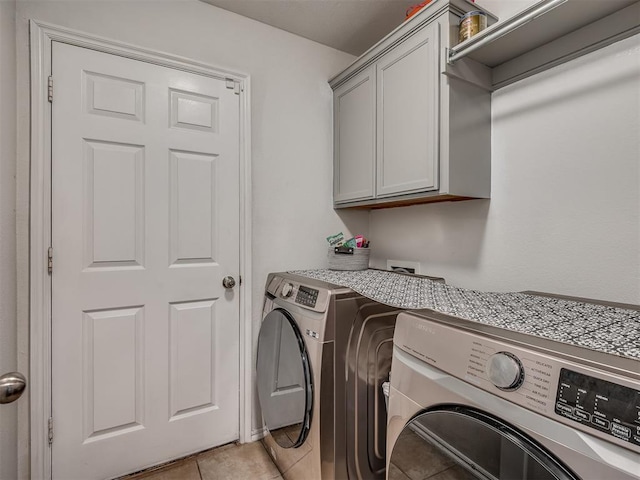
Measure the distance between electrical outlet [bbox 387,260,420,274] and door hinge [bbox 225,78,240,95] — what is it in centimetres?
141

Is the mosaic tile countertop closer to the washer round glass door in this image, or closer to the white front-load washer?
the white front-load washer

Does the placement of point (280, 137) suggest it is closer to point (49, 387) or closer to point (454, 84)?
point (454, 84)

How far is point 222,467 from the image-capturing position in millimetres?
1653

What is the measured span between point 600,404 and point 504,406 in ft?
0.57

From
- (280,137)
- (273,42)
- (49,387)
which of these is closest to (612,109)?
(280,137)

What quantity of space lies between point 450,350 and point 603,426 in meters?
0.31

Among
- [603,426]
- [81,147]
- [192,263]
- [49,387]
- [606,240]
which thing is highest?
[81,147]

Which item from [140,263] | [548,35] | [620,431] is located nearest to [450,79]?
[548,35]

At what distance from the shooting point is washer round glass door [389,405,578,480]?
2.01 ft

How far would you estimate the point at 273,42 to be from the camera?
198 centimetres

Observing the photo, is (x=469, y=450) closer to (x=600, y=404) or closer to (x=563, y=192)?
(x=600, y=404)

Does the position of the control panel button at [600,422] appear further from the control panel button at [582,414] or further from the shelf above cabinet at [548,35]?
the shelf above cabinet at [548,35]

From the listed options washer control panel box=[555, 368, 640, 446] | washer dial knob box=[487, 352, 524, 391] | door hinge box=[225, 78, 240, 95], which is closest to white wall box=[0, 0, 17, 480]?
door hinge box=[225, 78, 240, 95]

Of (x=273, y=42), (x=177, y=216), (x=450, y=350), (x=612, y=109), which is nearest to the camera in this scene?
(x=450, y=350)
